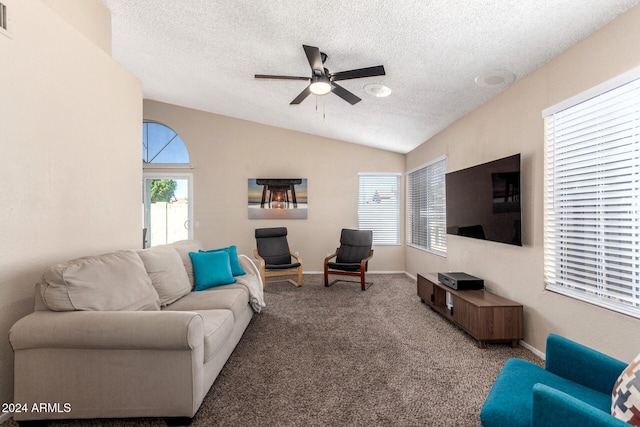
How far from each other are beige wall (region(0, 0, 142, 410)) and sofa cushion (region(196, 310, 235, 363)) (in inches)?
44.9

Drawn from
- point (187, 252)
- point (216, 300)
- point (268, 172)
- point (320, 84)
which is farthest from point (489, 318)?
point (268, 172)

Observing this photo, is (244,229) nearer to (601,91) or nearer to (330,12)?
(330,12)

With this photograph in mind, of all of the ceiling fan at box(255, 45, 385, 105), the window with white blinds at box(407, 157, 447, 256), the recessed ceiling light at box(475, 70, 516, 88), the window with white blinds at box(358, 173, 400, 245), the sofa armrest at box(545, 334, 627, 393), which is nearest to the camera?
the sofa armrest at box(545, 334, 627, 393)

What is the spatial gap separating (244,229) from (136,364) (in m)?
4.21

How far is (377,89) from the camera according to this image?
3.11 metres

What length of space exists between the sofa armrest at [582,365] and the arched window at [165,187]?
5662 millimetres

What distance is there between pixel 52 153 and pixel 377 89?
2.87 m

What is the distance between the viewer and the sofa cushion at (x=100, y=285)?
1.70m

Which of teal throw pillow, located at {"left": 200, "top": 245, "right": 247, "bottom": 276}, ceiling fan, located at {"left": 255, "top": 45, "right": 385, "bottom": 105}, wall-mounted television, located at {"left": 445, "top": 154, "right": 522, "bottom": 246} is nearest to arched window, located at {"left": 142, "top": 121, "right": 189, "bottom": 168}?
teal throw pillow, located at {"left": 200, "top": 245, "right": 247, "bottom": 276}

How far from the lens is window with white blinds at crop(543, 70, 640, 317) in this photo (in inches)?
68.9

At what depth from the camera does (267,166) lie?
5.76m

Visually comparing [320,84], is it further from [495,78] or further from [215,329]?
[215,329]

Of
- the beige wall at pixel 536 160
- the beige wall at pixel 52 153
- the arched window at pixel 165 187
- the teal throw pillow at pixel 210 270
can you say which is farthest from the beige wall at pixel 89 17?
Result: the beige wall at pixel 536 160

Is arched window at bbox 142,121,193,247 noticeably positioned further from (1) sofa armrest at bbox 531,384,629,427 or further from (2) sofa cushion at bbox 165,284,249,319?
(1) sofa armrest at bbox 531,384,629,427
